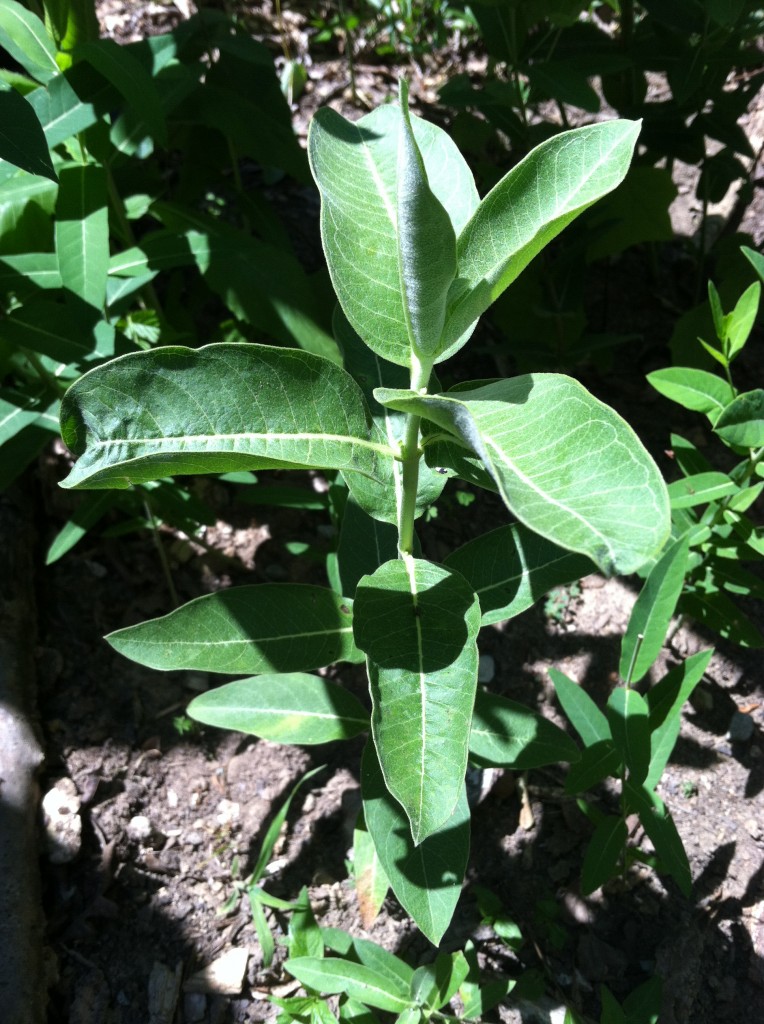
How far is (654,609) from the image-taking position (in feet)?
6.07

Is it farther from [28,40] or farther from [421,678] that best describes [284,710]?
[28,40]

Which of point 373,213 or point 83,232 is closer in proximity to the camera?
point 373,213

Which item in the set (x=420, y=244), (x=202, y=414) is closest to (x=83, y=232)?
(x=202, y=414)

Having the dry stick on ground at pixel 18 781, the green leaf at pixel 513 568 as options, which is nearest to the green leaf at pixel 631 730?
the green leaf at pixel 513 568

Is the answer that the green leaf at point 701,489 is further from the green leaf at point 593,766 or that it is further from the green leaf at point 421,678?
the green leaf at point 421,678

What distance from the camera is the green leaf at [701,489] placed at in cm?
194

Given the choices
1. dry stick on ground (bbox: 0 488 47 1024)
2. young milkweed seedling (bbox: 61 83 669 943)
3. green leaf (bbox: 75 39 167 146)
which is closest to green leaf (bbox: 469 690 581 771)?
young milkweed seedling (bbox: 61 83 669 943)

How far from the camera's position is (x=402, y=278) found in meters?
1.11

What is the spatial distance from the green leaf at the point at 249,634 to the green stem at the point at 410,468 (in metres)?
0.22

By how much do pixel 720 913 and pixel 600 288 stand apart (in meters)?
2.21

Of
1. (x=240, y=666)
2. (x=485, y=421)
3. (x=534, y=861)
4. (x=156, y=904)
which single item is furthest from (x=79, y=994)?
(x=485, y=421)

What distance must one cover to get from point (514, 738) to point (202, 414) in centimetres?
100

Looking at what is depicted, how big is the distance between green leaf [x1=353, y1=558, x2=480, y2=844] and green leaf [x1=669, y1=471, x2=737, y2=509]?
2.71 feet

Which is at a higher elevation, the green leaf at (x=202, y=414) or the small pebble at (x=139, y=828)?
the green leaf at (x=202, y=414)
